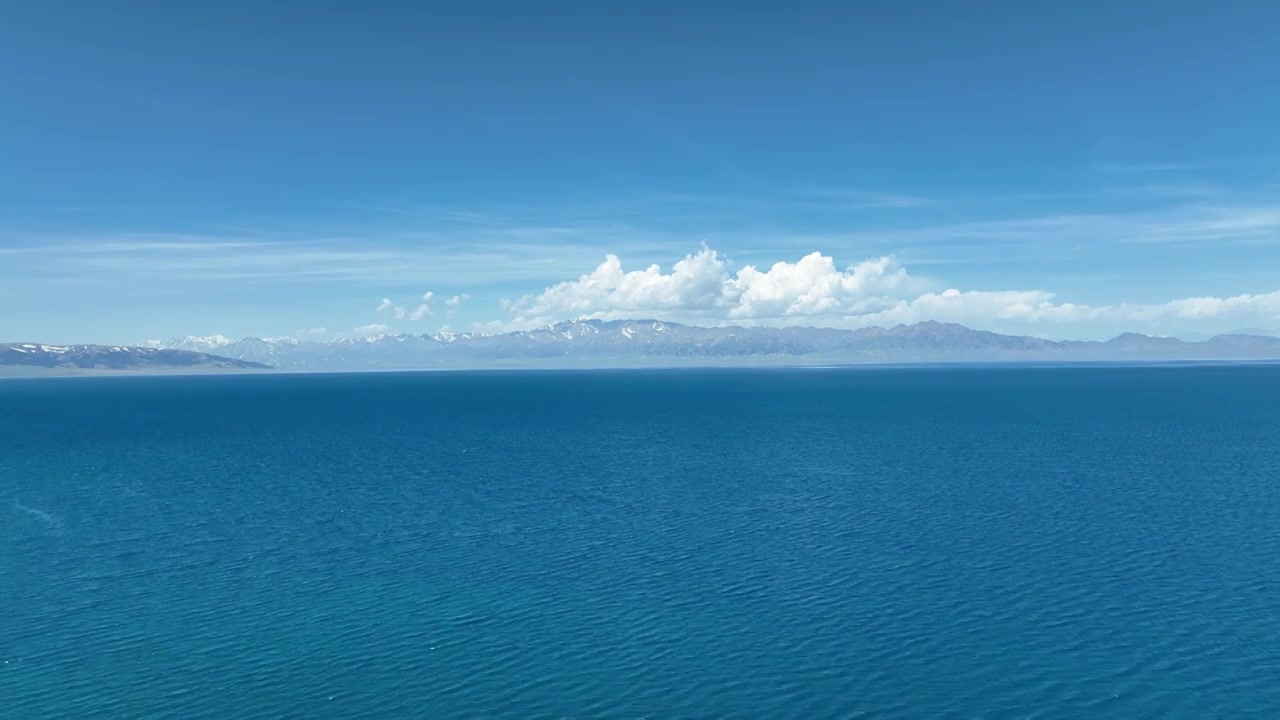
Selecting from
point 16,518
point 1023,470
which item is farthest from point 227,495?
point 1023,470

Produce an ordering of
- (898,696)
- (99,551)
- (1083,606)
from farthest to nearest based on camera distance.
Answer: (99,551), (1083,606), (898,696)

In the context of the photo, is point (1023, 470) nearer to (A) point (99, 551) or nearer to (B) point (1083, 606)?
(B) point (1083, 606)

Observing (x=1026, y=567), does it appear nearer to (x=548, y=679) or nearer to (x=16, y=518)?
(x=548, y=679)

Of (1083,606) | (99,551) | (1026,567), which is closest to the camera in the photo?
(1083,606)

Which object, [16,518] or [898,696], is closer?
[898,696]

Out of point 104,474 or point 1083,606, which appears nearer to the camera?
point 1083,606

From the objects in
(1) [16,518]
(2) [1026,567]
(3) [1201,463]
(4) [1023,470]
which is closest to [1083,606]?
(2) [1026,567]
